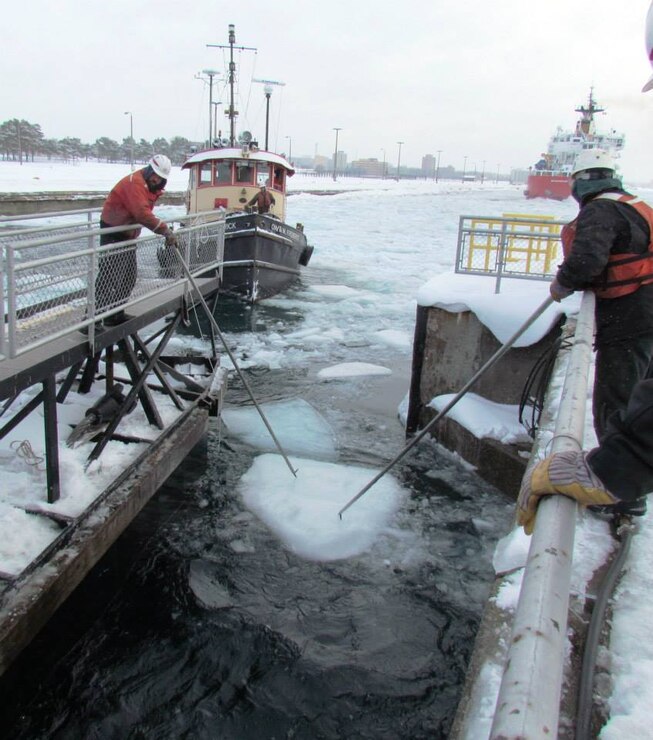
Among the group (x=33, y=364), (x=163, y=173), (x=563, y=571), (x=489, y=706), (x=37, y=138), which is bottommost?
(x=489, y=706)

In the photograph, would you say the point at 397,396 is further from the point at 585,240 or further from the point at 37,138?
the point at 37,138

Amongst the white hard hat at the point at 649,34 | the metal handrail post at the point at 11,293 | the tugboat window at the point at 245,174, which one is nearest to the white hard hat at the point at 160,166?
the metal handrail post at the point at 11,293

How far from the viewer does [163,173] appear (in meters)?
5.57

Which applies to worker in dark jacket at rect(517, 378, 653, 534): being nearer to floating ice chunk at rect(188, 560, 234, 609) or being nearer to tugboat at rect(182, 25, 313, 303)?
floating ice chunk at rect(188, 560, 234, 609)

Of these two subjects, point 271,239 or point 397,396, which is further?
point 271,239

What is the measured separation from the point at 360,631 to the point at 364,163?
20143 cm

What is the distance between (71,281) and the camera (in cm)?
495

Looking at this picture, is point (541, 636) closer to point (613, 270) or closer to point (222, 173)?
point (613, 270)

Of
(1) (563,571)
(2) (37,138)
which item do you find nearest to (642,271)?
(1) (563,571)

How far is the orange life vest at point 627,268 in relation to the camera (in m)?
3.46

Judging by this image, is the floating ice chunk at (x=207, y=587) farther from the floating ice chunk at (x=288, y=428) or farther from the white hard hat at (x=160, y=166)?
the white hard hat at (x=160, y=166)

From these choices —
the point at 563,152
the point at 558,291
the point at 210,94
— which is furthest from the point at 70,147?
the point at 558,291

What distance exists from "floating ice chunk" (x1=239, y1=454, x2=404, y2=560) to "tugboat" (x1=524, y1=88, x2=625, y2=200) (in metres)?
62.7

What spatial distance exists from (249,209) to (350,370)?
7228 mm
